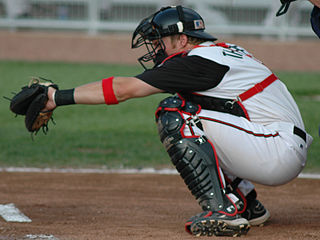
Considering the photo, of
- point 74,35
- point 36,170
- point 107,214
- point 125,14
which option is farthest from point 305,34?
point 107,214

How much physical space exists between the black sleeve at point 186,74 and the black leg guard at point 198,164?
0.22 meters

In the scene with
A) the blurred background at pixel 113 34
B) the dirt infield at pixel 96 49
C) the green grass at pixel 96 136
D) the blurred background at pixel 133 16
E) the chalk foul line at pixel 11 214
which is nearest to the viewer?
the chalk foul line at pixel 11 214

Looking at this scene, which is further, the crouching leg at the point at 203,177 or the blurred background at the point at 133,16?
the blurred background at the point at 133,16

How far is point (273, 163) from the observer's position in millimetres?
4062

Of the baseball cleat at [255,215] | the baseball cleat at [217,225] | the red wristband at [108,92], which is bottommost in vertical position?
the baseball cleat at [255,215]

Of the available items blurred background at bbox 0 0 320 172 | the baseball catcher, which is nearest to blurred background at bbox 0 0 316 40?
blurred background at bbox 0 0 320 172

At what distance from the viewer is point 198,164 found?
13.0 ft

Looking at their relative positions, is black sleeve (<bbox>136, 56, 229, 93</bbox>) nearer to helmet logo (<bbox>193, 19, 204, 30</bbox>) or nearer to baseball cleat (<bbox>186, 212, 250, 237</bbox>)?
helmet logo (<bbox>193, 19, 204, 30</bbox>)

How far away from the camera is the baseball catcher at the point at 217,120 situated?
3986mm

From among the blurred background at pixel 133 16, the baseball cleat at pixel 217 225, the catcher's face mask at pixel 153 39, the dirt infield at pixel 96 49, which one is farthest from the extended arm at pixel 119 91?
the blurred background at pixel 133 16

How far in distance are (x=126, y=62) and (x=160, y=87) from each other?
16.1m

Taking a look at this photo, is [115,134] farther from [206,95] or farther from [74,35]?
[74,35]

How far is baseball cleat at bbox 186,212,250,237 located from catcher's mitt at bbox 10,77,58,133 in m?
1.34

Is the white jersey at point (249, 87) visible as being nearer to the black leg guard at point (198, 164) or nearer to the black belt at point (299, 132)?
the black belt at point (299, 132)
